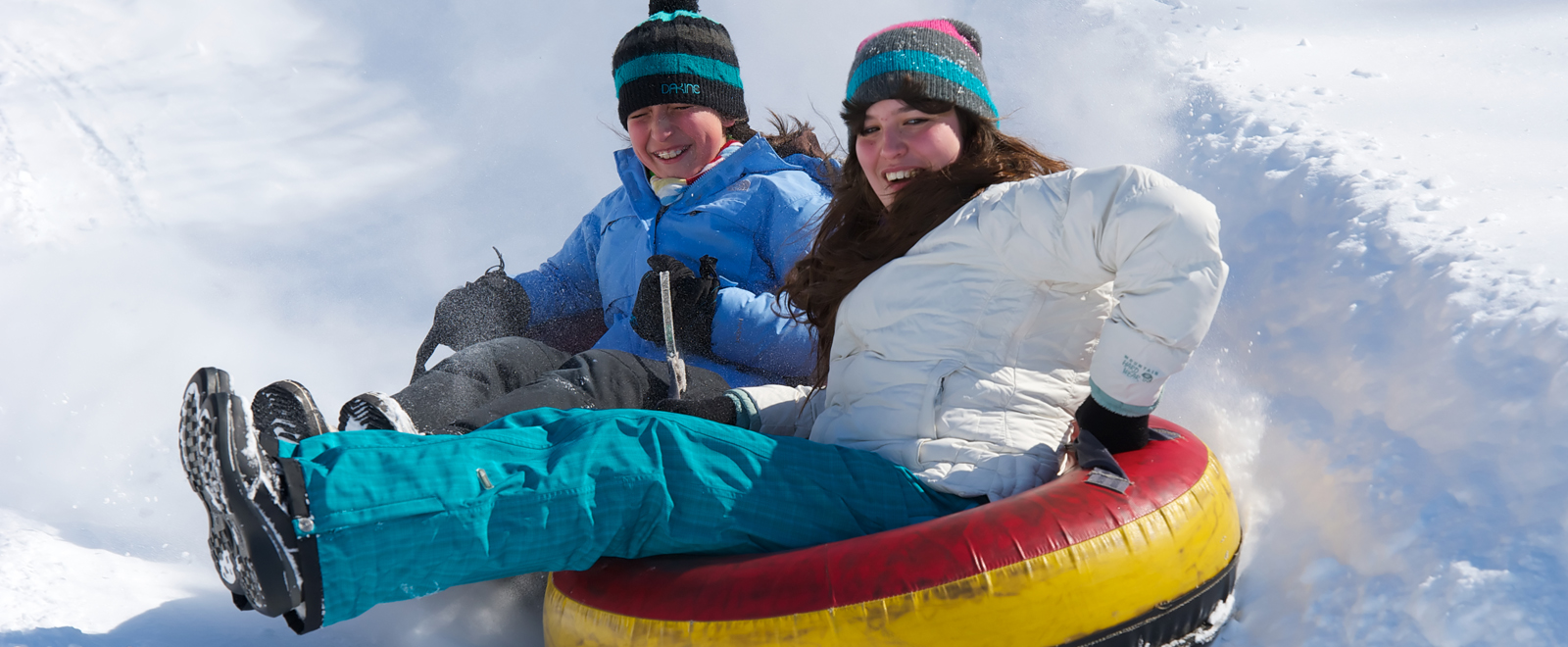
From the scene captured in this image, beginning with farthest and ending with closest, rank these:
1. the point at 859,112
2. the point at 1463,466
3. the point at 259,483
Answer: the point at 859,112 → the point at 1463,466 → the point at 259,483

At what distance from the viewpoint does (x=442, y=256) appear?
5102 mm

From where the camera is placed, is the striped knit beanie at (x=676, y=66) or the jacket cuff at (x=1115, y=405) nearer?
the jacket cuff at (x=1115, y=405)

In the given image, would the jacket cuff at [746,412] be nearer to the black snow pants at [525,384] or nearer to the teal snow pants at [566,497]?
the black snow pants at [525,384]

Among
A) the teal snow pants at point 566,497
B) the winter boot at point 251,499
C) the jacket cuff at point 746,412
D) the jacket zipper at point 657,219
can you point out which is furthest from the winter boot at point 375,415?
the jacket zipper at point 657,219

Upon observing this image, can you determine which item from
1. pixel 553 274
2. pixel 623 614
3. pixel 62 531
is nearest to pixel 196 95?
pixel 553 274

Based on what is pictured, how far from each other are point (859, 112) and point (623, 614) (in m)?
1.09

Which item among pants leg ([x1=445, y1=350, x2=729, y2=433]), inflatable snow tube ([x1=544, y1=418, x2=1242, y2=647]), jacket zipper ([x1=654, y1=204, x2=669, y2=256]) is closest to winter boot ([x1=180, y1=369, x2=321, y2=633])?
inflatable snow tube ([x1=544, y1=418, x2=1242, y2=647])

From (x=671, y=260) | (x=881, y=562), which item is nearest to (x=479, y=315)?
(x=671, y=260)

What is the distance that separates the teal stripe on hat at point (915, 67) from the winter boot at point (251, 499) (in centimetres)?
125

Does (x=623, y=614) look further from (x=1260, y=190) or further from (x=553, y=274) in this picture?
(x=1260, y=190)

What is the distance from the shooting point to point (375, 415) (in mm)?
1819

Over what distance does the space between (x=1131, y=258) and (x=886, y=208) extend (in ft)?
2.02

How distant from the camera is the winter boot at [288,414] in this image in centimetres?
167

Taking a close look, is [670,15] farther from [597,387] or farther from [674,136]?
[597,387]
